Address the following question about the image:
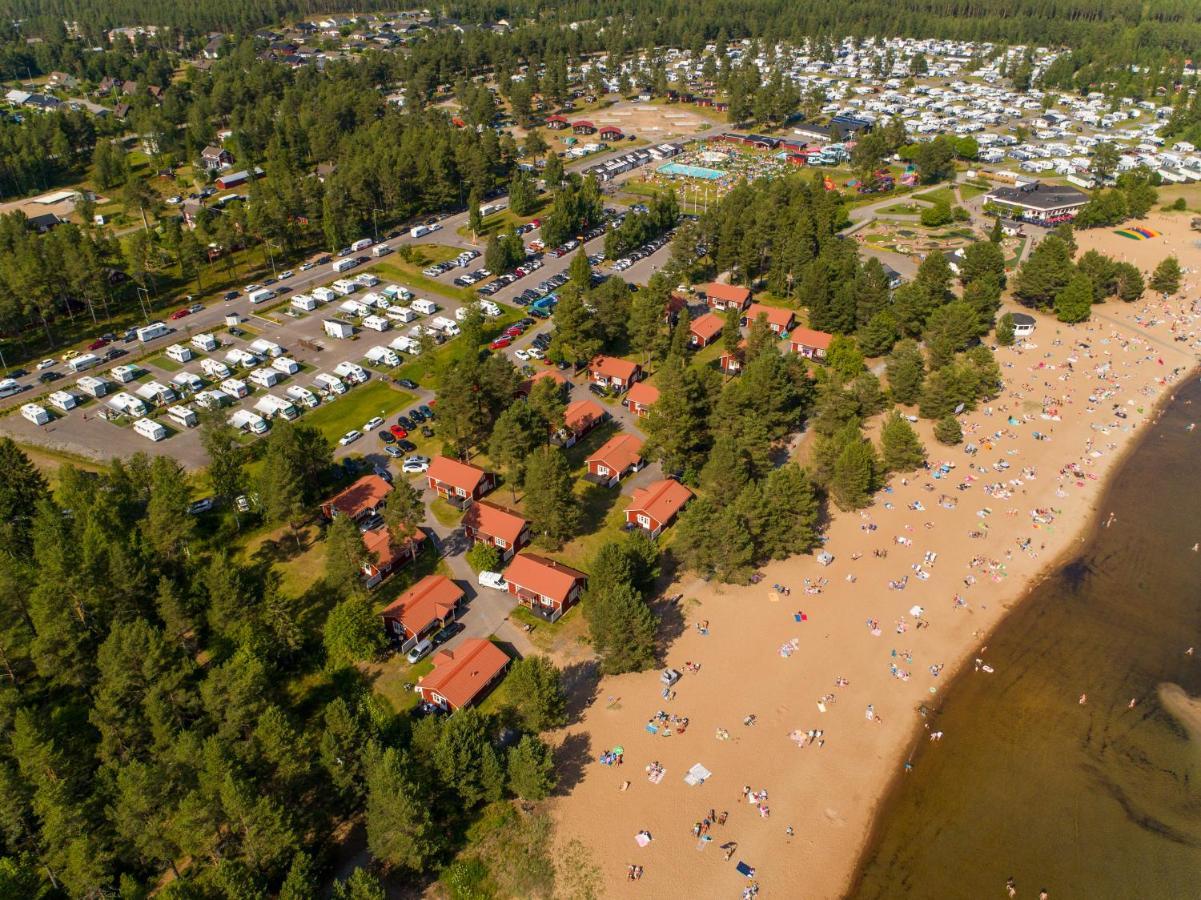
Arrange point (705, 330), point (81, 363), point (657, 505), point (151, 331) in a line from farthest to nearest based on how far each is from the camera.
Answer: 1. point (151, 331)
2. point (705, 330)
3. point (81, 363)
4. point (657, 505)

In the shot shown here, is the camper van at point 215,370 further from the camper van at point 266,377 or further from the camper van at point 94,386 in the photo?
the camper van at point 94,386

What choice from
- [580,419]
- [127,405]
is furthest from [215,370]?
[580,419]

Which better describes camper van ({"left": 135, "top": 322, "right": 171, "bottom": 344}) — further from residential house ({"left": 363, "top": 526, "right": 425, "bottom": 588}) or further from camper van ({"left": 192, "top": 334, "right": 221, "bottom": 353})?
residential house ({"left": 363, "top": 526, "right": 425, "bottom": 588})

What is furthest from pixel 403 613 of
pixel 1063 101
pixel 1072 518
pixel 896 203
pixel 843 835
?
pixel 1063 101

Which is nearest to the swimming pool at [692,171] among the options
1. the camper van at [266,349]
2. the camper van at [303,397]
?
the camper van at [266,349]

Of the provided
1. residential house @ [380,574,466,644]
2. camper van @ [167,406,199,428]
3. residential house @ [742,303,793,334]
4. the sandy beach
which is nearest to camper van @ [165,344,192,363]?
camper van @ [167,406,199,428]

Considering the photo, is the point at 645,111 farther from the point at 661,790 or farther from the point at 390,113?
the point at 661,790

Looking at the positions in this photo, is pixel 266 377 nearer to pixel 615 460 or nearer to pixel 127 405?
pixel 127 405
